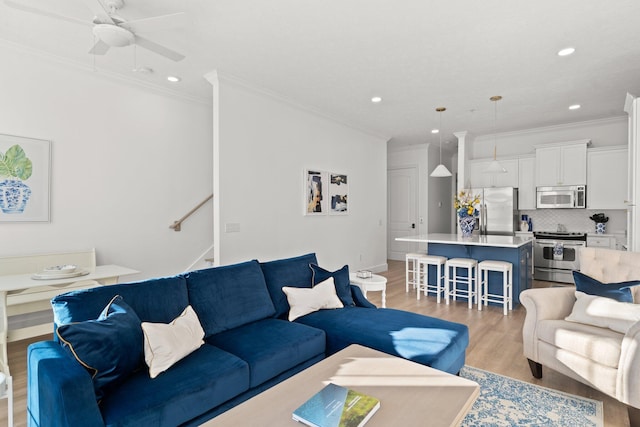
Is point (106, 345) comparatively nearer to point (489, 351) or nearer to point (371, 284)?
point (371, 284)

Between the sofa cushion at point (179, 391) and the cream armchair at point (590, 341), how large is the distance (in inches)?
85.6

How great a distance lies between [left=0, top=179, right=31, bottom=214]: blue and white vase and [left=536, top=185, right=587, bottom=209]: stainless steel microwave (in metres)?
7.78

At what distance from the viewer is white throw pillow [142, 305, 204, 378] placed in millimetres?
1847

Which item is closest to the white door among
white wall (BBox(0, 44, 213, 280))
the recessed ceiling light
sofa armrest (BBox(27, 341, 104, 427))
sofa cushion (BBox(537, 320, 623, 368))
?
the recessed ceiling light

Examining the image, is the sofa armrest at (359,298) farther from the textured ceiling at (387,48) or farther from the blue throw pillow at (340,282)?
the textured ceiling at (387,48)

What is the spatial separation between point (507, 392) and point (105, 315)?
272 centimetres

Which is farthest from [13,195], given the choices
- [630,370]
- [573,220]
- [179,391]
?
[573,220]

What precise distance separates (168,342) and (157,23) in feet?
7.21

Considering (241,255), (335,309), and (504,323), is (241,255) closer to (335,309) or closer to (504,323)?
(335,309)

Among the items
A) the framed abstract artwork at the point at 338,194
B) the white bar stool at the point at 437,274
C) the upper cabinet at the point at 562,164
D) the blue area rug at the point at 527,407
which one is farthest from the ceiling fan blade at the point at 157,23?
the upper cabinet at the point at 562,164

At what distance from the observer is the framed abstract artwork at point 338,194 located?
589 centimetres

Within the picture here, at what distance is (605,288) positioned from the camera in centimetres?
258

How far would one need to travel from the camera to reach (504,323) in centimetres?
401

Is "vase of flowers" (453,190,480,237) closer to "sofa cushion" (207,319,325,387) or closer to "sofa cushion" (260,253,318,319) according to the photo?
"sofa cushion" (260,253,318,319)
